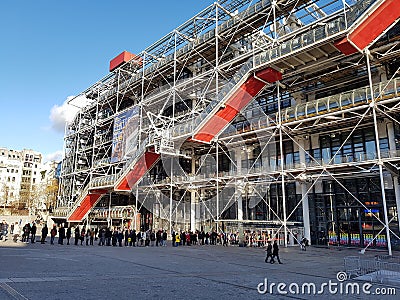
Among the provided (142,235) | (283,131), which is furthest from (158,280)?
(142,235)

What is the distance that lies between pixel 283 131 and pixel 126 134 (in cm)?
1474

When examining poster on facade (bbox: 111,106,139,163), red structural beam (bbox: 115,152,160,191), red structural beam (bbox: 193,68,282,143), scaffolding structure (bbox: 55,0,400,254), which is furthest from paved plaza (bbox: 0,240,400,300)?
poster on facade (bbox: 111,106,139,163)

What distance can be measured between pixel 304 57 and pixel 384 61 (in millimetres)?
3730

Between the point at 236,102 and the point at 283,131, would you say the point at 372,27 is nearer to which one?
the point at 283,131

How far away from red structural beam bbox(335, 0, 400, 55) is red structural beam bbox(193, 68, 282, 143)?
4161 millimetres

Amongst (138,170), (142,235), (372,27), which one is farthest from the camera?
(138,170)

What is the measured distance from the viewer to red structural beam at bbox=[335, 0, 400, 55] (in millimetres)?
13406

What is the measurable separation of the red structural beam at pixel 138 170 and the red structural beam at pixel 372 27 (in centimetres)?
1363

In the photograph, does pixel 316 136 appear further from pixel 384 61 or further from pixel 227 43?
pixel 227 43

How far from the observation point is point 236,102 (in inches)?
712

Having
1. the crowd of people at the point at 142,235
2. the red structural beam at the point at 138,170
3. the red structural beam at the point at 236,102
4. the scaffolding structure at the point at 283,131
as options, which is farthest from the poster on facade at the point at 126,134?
the red structural beam at the point at 236,102

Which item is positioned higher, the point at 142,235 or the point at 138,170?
the point at 138,170

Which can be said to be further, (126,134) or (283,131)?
(126,134)

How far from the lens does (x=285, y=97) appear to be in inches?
782
